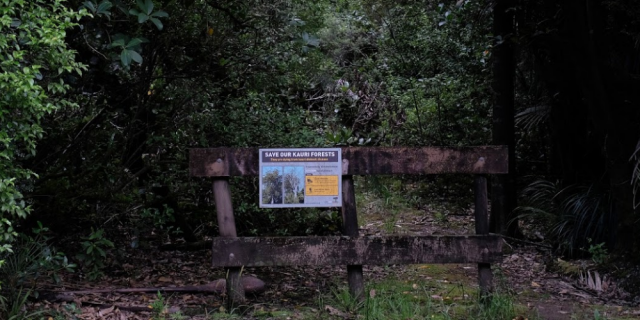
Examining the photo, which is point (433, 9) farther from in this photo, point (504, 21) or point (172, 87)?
point (172, 87)

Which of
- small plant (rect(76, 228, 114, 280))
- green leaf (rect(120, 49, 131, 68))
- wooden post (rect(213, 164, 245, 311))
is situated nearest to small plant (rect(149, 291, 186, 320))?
wooden post (rect(213, 164, 245, 311))

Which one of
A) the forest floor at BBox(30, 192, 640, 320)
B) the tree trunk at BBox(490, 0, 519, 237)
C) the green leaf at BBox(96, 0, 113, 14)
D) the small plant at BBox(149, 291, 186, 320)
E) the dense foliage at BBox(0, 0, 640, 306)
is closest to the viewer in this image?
the green leaf at BBox(96, 0, 113, 14)

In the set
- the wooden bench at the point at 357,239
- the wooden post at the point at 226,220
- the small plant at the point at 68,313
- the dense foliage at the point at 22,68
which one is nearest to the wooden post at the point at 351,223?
the wooden bench at the point at 357,239

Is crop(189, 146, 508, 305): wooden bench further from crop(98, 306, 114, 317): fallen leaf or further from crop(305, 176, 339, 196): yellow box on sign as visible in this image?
crop(98, 306, 114, 317): fallen leaf

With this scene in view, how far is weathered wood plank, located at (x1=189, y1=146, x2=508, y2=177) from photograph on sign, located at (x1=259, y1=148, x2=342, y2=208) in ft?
0.36

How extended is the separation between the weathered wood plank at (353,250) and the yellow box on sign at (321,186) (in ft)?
1.23

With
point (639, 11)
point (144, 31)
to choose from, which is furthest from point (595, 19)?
point (144, 31)

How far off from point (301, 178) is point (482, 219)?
1.57 m

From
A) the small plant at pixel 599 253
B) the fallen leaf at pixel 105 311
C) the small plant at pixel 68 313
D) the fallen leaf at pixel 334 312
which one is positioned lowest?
the fallen leaf at pixel 334 312

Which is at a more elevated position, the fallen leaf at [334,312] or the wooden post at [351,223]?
the wooden post at [351,223]

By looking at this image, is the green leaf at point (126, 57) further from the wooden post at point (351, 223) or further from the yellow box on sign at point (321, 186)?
the wooden post at point (351, 223)

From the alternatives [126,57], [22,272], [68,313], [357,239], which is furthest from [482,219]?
[22,272]

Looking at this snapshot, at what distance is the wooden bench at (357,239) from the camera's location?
16.9 ft

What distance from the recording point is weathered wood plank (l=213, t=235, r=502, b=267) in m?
5.14
